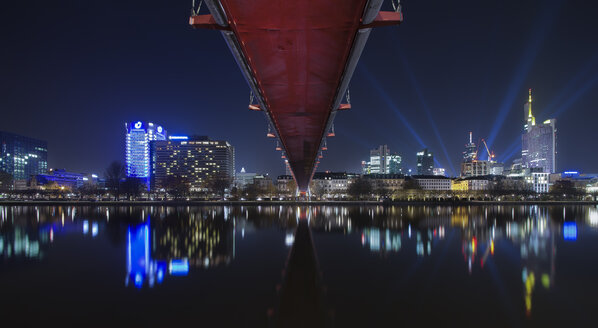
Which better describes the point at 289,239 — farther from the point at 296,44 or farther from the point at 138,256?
the point at 296,44

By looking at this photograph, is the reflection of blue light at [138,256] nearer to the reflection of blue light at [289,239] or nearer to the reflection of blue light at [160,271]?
the reflection of blue light at [160,271]

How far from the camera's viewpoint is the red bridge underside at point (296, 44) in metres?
8.95

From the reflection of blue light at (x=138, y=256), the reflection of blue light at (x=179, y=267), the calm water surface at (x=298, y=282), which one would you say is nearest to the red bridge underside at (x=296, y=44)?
the calm water surface at (x=298, y=282)

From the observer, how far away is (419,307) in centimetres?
1077

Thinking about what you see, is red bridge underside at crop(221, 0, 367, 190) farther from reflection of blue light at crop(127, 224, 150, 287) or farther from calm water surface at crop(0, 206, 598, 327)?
reflection of blue light at crop(127, 224, 150, 287)

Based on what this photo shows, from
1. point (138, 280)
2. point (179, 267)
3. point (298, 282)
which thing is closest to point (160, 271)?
point (179, 267)

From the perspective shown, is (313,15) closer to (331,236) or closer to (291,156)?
(331,236)

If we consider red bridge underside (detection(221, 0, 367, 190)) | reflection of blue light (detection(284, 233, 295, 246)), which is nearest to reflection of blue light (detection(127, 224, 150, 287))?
reflection of blue light (detection(284, 233, 295, 246))

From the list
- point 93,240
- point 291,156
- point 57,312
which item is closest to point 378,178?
point 291,156

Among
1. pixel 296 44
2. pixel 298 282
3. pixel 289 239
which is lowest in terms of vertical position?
pixel 289 239

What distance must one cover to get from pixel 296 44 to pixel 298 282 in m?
9.04

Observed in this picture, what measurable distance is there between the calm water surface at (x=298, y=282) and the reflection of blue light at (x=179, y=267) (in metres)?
0.05

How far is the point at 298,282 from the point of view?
1342 centimetres

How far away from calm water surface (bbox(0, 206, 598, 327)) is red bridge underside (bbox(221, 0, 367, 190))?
327 inches
